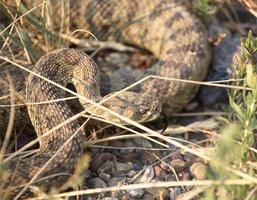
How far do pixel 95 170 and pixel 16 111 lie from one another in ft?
3.24

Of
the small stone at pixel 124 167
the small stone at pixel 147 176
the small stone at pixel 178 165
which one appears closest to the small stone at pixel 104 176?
the small stone at pixel 124 167

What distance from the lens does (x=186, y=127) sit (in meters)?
5.29

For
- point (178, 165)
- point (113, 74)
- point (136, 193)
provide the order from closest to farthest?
point (136, 193), point (178, 165), point (113, 74)

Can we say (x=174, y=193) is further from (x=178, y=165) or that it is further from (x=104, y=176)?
(x=104, y=176)

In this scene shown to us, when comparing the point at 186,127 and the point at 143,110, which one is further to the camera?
the point at 186,127

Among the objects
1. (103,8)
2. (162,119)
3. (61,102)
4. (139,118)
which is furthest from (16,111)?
(103,8)

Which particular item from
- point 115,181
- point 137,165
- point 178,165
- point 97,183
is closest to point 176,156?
point 178,165

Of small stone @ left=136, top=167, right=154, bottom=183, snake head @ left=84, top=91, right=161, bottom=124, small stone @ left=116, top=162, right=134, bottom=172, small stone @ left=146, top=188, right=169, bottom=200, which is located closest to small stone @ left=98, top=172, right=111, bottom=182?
small stone @ left=116, top=162, right=134, bottom=172

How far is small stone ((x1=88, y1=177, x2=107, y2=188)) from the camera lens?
4.33 metres

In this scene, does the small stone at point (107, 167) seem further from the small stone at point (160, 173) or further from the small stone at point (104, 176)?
the small stone at point (160, 173)

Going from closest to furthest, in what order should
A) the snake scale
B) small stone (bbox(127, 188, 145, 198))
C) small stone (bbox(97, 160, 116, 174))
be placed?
1. the snake scale
2. small stone (bbox(127, 188, 145, 198))
3. small stone (bbox(97, 160, 116, 174))

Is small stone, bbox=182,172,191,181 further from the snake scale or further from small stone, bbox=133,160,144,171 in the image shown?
the snake scale

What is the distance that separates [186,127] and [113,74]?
1.01m

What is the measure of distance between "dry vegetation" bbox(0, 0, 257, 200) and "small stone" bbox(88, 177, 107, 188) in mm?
145
